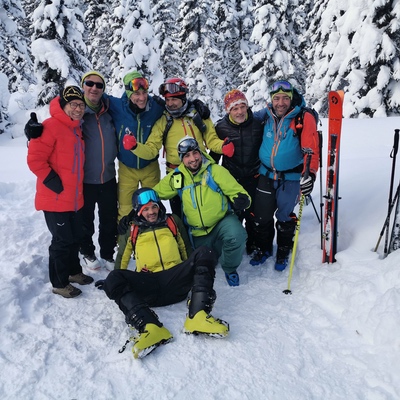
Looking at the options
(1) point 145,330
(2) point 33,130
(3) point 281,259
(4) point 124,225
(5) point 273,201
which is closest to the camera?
(1) point 145,330

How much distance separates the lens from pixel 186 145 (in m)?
4.41

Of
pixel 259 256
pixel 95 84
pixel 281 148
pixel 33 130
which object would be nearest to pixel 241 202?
pixel 281 148

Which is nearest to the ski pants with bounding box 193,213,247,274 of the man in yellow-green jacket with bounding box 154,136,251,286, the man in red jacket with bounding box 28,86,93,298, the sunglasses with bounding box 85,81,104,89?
the man in yellow-green jacket with bounding box 154,136,251,286

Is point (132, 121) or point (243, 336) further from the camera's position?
point (132, 121)

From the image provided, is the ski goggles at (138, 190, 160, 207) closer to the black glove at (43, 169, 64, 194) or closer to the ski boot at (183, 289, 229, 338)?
the black glove at (43, 169, 64, 194)

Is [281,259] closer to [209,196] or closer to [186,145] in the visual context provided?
[209,196]

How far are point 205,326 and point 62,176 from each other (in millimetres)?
2243

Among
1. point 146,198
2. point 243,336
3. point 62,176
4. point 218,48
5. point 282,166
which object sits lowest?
point 243,336

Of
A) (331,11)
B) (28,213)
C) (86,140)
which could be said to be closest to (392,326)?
(86,140)

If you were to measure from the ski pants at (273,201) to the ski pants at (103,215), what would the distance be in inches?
78.7

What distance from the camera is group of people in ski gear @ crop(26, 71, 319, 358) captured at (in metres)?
3.87

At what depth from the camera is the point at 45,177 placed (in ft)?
12.4

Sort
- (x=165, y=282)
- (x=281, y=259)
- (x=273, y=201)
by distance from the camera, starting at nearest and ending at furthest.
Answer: (x=165, y=282) < (x=273, y=201) < (x=281, y=259)

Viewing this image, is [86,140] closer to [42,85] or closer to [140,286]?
[140,286]
